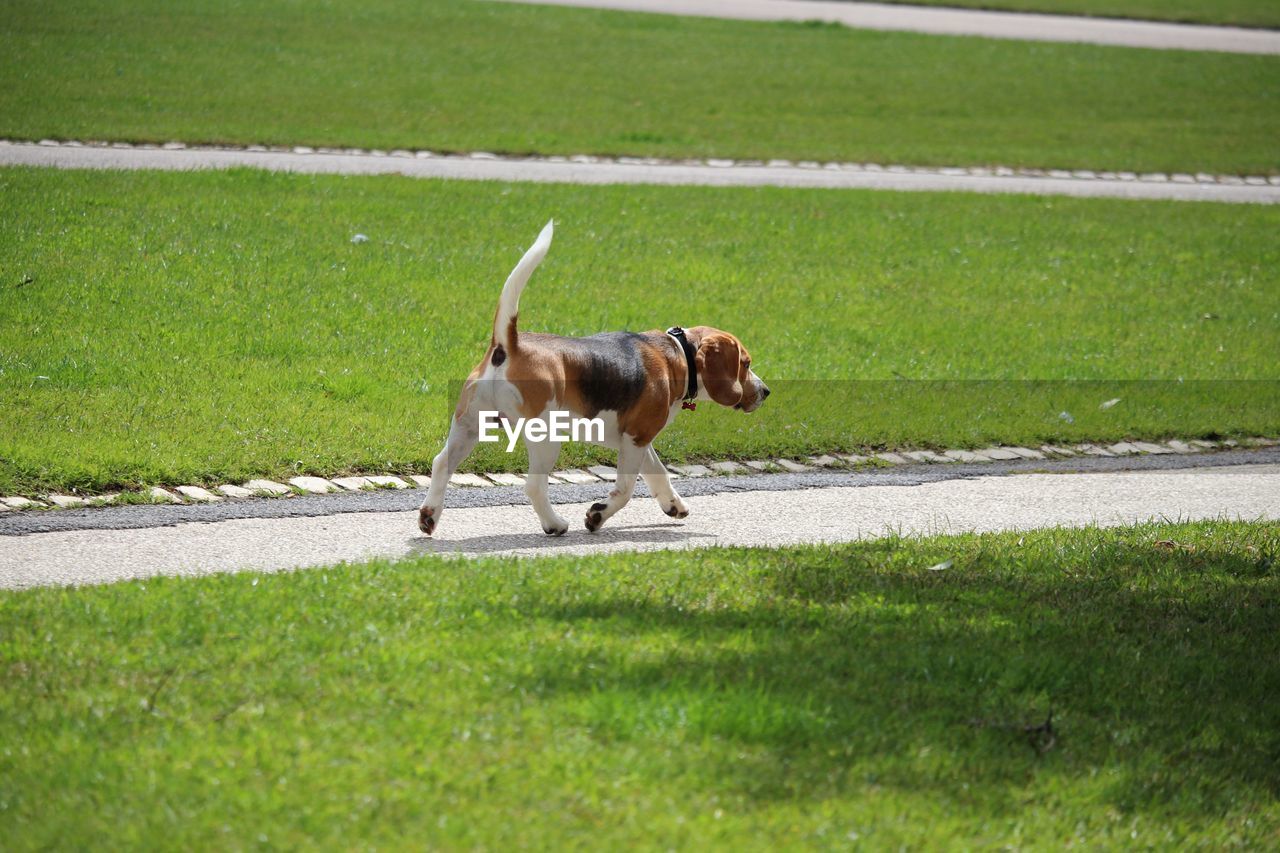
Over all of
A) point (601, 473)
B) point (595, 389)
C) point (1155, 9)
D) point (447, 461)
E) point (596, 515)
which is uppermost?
point (1155, 9)

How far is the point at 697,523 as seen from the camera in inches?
334

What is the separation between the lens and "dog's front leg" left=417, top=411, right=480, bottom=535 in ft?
24.6

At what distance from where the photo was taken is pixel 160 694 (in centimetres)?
514

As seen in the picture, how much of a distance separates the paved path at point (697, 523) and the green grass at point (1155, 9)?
2628cm

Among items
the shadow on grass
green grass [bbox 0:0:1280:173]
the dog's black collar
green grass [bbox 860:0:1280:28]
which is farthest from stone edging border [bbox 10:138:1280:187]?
green grass [bbox 860:0:1280:28]

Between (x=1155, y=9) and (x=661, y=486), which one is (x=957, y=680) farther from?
(x=1155, y=9)

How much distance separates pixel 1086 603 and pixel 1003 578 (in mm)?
444

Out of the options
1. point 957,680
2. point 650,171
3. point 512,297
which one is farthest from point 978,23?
point 957,680

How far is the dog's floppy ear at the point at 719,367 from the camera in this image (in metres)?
8.26

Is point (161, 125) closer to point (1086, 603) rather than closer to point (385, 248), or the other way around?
point (385, 248)

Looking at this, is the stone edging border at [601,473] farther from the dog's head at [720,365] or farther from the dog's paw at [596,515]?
the dog's head at [720,365]

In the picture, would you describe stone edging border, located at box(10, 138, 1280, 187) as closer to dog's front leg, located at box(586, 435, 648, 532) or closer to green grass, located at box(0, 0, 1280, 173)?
green grass, located at box(0, 0, 1280, 173)

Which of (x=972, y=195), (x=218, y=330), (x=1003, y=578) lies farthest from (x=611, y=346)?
(x=972, y=195)

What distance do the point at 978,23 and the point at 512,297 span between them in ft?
89.3
